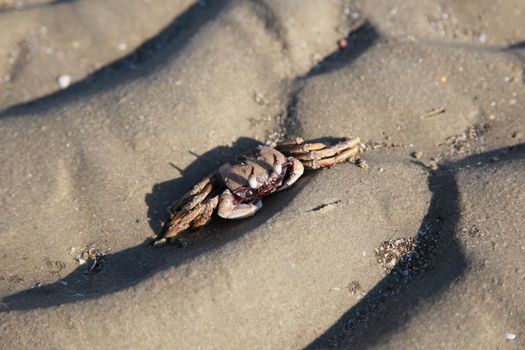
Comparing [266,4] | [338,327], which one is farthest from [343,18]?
[338,327]

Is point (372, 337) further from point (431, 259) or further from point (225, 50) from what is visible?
point (225, 50)

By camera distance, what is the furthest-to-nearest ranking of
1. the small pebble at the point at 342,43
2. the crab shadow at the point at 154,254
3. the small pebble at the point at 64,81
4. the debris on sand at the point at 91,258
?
the small pebble at the point at 64,81 → the small pebble at the point at 342,43 → the debris on sand at the point at 91,258 → the crab shadow at the point at 154,254

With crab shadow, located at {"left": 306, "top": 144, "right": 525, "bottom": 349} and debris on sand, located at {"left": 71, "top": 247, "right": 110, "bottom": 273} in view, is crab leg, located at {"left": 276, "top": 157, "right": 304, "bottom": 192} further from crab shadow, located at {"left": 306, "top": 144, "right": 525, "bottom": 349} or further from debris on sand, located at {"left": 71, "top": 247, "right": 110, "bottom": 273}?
debris on sand, located at {"left": 71, "top": 247, "right": 110, "bottom": 273}

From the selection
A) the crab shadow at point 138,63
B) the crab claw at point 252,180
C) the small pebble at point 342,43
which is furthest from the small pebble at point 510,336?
the crab shadow at point 138,63

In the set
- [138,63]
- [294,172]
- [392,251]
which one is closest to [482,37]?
[294,172]

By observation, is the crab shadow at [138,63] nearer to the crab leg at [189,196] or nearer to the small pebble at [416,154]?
the crab leg at [189,196]

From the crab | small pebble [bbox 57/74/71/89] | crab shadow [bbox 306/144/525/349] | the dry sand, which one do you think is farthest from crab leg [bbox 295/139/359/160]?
small pebble [bbox 57/74/71/89]

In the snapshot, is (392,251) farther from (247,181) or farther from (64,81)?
(64,81)
